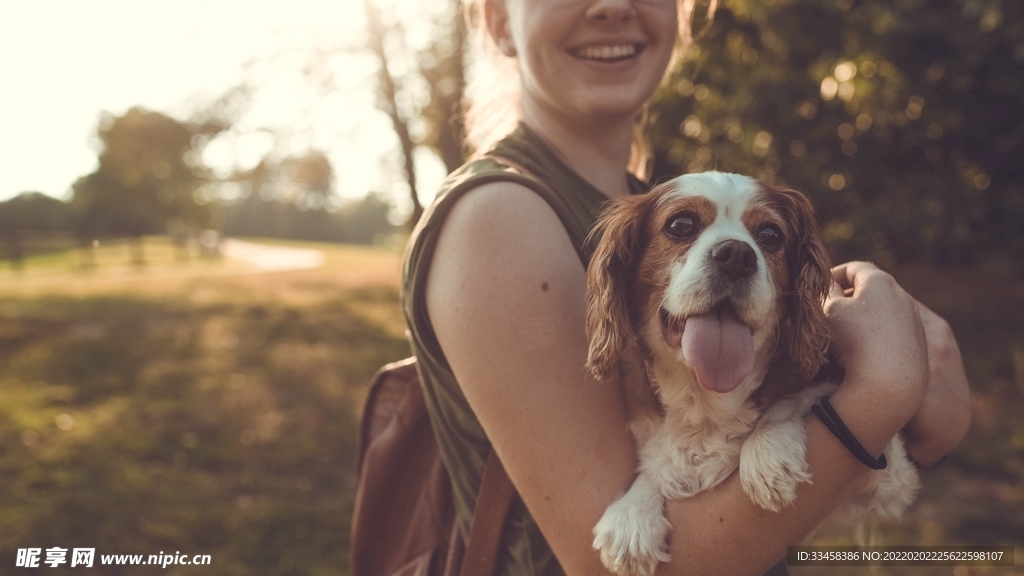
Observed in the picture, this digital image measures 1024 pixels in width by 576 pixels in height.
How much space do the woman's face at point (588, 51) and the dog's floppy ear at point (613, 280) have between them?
35 centimetres

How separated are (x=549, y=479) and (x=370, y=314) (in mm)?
14385

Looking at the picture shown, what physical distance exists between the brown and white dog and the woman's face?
34 cm

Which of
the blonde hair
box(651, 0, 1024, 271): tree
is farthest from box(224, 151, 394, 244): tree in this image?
the blonde hair

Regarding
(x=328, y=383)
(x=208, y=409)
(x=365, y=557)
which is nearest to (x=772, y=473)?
(x=365, y=557)

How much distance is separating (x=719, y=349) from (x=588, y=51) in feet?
3.26

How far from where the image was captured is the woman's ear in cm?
241

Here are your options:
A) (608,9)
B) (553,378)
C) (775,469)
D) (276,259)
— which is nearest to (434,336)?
(553,378)

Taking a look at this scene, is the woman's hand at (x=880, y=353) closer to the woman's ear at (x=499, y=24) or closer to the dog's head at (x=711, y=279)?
the dog's head at (x=711, y=279)

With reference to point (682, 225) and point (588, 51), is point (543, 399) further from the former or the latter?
point (588, 51)

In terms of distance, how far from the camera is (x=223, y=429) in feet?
26.0

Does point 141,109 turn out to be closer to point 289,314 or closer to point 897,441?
point 289,314

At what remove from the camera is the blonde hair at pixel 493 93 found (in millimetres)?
2643

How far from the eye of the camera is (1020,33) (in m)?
6.56

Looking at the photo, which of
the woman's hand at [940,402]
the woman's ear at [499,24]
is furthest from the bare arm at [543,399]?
the woman's ear at [499,24]
